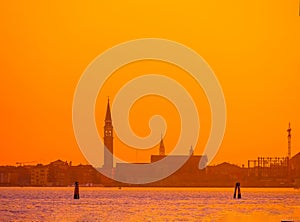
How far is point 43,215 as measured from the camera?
8925 centimetres

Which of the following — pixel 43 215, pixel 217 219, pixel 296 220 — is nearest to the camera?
pixel 296 220

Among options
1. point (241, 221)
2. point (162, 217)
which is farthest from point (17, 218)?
point (241, 221)

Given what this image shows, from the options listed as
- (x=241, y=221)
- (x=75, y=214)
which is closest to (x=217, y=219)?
(x=241, y=221)

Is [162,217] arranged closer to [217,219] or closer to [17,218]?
[217,219]

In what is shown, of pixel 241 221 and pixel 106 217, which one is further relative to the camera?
pixel 106 217

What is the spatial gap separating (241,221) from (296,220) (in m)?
4.06

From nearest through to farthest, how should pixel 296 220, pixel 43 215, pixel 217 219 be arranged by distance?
pixel 296 220, pixel 217 219, pixel 43 215

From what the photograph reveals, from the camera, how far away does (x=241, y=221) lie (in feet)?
249

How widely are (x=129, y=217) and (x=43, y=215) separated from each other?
8.87m

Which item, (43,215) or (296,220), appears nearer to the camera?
(296,220)

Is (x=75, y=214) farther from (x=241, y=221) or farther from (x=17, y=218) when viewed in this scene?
(x=241, y=221)

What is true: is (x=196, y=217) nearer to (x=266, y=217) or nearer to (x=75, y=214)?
(x=266, y=217)

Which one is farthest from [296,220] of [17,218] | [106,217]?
[17,218]

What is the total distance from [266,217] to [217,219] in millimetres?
4909
